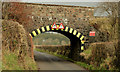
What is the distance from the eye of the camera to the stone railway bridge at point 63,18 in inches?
734

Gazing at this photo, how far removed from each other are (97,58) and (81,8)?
713 cm

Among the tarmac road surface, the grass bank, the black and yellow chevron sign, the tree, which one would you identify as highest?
the tree

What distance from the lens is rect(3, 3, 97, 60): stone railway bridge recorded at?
61.2 ft

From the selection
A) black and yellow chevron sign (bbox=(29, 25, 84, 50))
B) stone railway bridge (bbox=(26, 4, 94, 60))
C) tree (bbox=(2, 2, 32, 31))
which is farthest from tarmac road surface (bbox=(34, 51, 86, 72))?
tree (bbox=(2, 2, 32, 31))

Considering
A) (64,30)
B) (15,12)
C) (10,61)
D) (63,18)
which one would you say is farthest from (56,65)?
(10,61)

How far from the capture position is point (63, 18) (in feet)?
63.1

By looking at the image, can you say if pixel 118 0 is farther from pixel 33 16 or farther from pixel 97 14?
pixel 33 16

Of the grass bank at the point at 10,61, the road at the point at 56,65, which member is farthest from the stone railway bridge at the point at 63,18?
the grass bank at the point at 10,61

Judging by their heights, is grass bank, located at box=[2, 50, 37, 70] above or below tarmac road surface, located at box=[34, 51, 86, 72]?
above

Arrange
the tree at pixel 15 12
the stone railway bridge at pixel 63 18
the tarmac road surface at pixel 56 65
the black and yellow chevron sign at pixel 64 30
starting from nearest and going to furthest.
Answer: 1. the tree at pixel 15 12
2. the tarmac road surface at pixel 56 65
3. the black and yellow chevron sign at pixel 64 30
4. the stone railway bridge at pixel 63 18

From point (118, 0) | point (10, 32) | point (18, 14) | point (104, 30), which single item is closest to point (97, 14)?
point (104, 30)

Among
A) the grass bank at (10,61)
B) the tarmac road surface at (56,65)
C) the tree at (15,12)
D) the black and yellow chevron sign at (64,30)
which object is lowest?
the tarmac road surface at (56,65)

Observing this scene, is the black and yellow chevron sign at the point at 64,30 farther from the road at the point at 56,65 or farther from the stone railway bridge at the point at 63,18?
the road at the point at 56,65

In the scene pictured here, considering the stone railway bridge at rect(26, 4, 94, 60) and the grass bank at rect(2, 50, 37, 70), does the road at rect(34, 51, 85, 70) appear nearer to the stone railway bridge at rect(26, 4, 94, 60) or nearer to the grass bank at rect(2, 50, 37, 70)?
the stone railway bridge at rect(26, 4, 94, 60)
